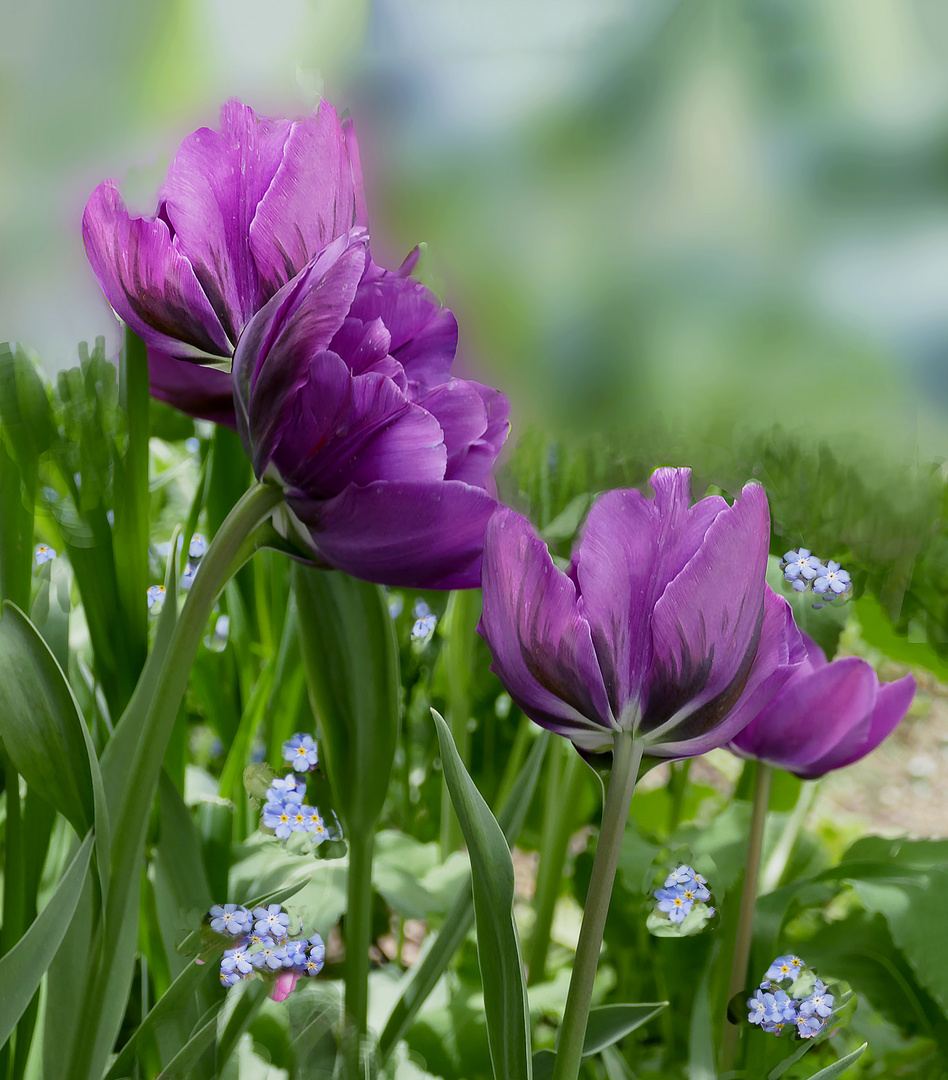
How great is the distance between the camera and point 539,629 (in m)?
0.21

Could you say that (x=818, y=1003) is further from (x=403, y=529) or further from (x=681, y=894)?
(x=403, y=529)

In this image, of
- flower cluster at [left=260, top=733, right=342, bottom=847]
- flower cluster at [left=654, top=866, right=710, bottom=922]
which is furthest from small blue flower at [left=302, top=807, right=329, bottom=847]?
flower cluster at [left=654, top=866, right=710, bottom=922]

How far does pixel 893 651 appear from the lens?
1.57 feet

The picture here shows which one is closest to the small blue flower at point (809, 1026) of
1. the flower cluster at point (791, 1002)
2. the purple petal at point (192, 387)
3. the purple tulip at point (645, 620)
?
the flower cluster at point (791, 1002)

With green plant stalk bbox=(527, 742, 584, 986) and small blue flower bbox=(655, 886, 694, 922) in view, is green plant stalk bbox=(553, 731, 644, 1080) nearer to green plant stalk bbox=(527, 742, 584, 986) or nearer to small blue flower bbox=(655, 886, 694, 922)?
small blue flower bbox=(655, 886, 694, 922)

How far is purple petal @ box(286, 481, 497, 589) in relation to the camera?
22 centimetres

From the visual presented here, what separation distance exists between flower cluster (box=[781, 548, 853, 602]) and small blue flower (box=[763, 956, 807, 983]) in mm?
114

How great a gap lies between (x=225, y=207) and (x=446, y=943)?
0.75 feet

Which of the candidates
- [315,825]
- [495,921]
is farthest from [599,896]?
[315,825]

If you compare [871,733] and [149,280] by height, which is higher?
[149,280]

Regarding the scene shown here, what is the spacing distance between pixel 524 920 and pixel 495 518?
0.43 metres

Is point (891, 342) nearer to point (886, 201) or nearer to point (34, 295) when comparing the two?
point (886, 201)

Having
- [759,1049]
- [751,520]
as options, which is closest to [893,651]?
[759,1049]

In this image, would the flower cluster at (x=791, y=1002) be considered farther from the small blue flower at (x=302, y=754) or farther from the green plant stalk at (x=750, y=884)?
the small blue flower at (x=302, y=754)
